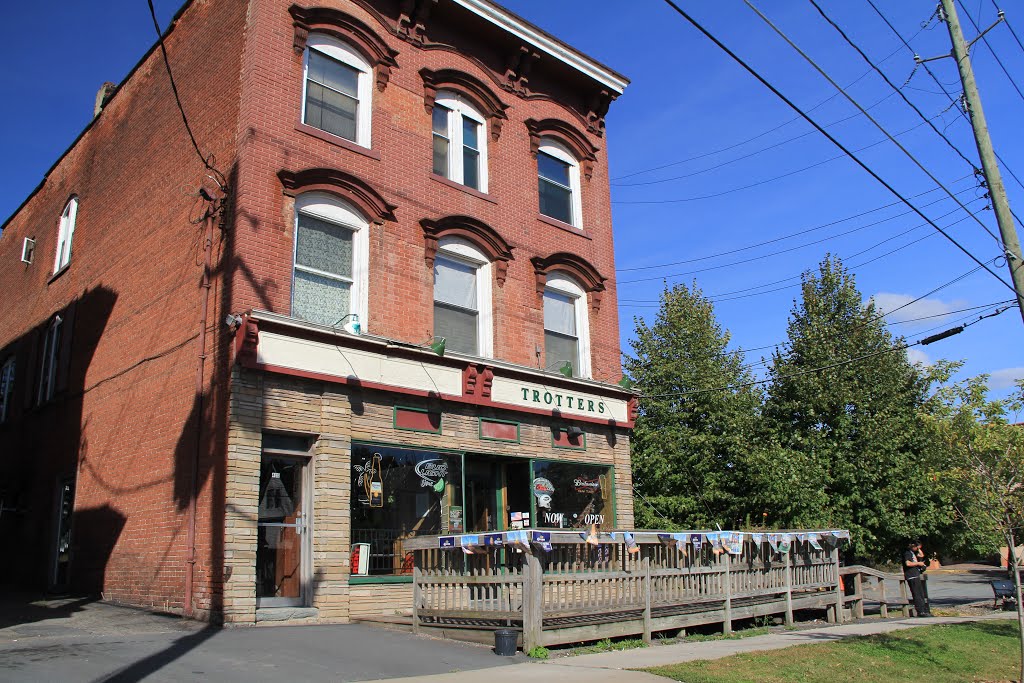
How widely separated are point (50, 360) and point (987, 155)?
67.6ft

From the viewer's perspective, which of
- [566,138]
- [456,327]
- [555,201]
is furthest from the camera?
[566,138]

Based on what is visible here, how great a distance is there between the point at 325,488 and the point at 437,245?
5.34 m

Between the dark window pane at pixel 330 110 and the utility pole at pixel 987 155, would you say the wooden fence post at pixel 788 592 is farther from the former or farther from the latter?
the dark window pane at pixel 330 110

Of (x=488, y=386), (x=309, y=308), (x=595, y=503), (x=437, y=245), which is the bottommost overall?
(x=595, y=503)

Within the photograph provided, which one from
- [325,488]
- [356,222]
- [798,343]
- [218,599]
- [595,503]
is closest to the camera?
[218,599]

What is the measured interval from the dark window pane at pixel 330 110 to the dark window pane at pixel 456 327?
366 cm

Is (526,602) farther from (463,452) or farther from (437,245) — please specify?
(437,245)

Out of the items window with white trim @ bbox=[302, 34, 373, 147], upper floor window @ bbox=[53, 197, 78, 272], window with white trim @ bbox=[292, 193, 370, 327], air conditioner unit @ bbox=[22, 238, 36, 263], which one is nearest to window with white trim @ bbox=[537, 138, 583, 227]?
window with white trim @ bbox=[302, 34, 373, 147]

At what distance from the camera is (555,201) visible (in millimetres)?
19047

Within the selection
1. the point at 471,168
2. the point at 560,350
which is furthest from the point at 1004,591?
the point at 471,168

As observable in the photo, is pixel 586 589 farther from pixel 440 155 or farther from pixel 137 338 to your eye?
pixel 137 338

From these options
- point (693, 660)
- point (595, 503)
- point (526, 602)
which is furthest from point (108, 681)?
point (595, 503)

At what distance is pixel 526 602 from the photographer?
10367 mm

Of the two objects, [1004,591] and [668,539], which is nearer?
[668,539]
